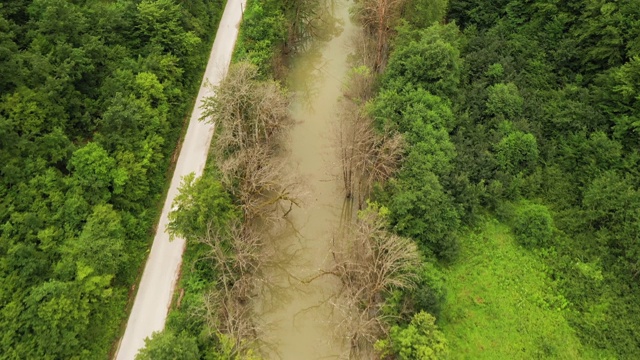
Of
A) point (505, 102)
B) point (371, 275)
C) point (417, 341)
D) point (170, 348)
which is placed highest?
point (505, 102)

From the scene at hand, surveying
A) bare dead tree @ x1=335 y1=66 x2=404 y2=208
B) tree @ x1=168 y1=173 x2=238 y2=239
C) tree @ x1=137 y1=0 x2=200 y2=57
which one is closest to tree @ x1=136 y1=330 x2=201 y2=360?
tree @ x1=168 y1=173 x2=238 y2=239

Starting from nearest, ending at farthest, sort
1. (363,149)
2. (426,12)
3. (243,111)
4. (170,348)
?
1. (170,348)
2. (243,111)
3. (363,149)
4. (426,12)

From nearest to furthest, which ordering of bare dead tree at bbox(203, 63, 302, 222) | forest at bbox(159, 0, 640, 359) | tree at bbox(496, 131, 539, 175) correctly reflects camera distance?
forest at bbox(159, 0, 640, 359) < bare dead tree at bbox(203, 63, 302, 222) < tree at bbox(496, 131, 539, 175)

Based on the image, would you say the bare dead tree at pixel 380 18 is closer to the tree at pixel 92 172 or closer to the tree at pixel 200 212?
the tree at pixel 200 212

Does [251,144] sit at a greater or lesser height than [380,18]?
lesser

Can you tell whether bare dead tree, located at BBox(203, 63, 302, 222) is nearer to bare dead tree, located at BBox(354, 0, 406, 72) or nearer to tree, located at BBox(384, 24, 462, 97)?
tree, located at BBox(384, 24, 462, 97)

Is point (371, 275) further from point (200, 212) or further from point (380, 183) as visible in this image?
point (200, 212)

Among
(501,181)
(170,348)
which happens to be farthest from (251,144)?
(501,181)

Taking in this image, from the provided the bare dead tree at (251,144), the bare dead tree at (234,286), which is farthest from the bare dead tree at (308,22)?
the bare dead tree at (234,286)
